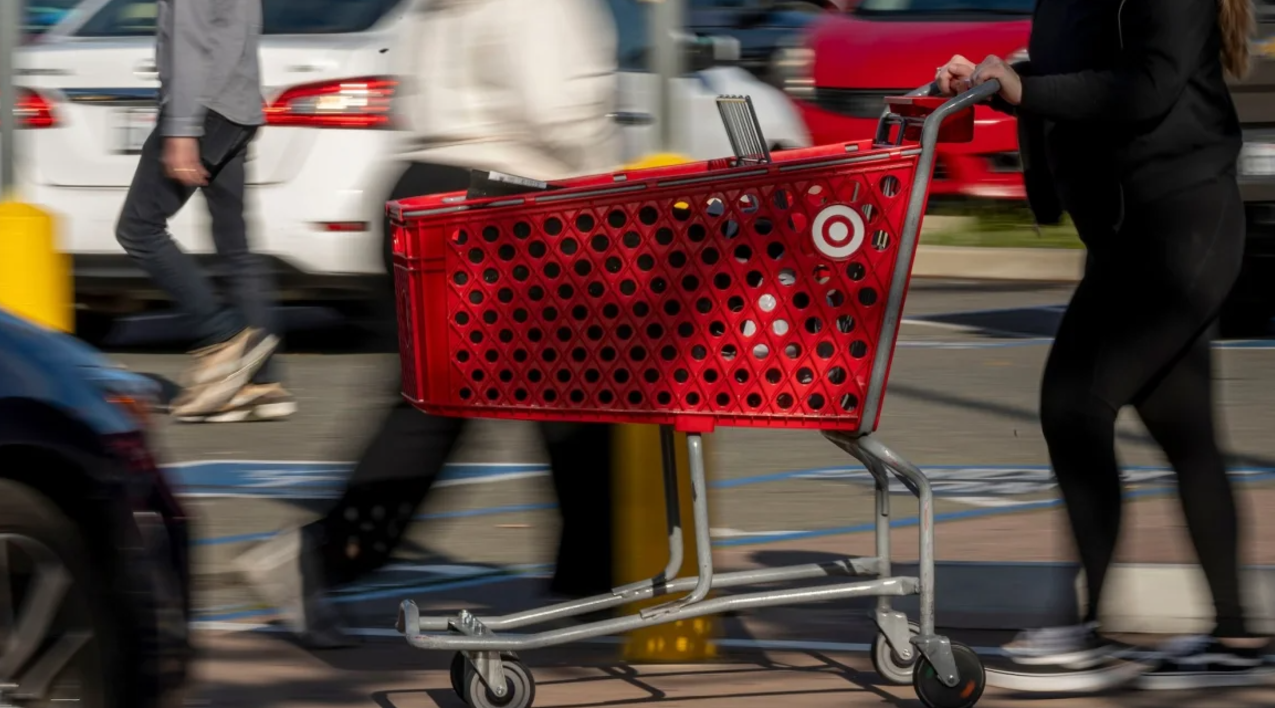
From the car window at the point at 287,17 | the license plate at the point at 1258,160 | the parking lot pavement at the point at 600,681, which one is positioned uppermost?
the car window at the point at 287,17

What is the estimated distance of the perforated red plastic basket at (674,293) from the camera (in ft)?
13.2

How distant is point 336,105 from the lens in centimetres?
871

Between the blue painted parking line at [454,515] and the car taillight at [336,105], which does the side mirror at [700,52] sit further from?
the blue painted parking line at [454,515]

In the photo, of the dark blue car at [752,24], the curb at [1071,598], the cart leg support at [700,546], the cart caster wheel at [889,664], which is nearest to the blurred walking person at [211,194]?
the curb at [1071,598]

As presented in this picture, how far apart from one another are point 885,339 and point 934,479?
129 inches

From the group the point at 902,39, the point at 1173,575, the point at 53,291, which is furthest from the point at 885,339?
the point at 902,39

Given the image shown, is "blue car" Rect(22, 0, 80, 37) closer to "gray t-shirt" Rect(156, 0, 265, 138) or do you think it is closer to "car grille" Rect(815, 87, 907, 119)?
"gray t-shirt" Rect(156, 0, 265, 138)

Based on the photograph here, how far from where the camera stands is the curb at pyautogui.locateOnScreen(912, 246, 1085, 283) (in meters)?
12.9

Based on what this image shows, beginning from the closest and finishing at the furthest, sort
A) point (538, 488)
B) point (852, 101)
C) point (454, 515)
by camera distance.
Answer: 1. point (454, 515)
2. point (538, 488)
3. point (852, 101)

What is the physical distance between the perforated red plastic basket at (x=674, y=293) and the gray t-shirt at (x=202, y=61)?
3.67m

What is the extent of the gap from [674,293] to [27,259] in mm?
2624

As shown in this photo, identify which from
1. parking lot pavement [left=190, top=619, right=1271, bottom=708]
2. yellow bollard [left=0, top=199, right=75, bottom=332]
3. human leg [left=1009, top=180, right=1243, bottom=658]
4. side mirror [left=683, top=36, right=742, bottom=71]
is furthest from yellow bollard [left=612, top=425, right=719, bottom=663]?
side mirror [left=683, top=36, right=742, bottom=71]

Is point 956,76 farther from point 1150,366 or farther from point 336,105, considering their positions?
point 336,105

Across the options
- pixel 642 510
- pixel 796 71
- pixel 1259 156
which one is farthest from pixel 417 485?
pixel 796 71
